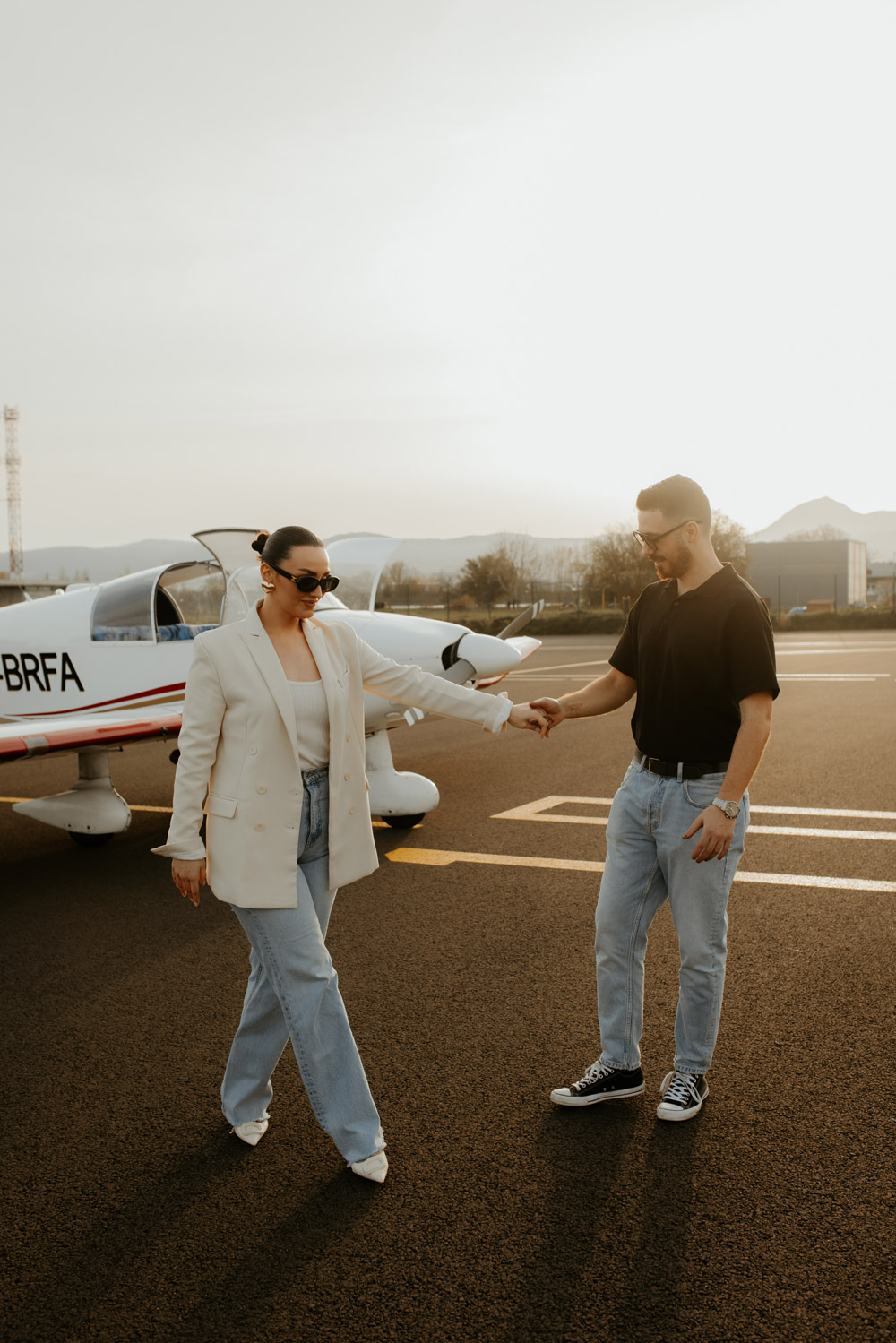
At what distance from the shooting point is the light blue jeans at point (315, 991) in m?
2.57

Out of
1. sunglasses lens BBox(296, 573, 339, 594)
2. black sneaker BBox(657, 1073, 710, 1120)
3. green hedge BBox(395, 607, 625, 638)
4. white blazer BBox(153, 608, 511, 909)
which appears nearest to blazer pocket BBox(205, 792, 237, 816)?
white blazer BBox(153, 608, 511, 909)

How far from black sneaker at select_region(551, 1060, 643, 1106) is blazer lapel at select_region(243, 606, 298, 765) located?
1411 millimetres

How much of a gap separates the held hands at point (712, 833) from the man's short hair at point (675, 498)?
858mm

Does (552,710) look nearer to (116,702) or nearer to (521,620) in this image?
(116,702)

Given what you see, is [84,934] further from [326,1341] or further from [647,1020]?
[326,1341]

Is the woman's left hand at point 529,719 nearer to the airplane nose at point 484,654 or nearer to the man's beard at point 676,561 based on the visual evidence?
the man's beard at point 676,561

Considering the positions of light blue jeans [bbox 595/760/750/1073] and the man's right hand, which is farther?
the man's right hand

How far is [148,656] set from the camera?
747 centimetres

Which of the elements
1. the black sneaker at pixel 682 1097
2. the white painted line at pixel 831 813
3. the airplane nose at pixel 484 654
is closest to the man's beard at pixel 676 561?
the black sneaker at pixel 682 1097

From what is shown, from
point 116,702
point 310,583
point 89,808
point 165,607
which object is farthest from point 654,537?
point 116,702

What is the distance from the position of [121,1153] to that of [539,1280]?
52.9 inches

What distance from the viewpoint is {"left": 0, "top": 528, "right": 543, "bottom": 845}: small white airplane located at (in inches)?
260

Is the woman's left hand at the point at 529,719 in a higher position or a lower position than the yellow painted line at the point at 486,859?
higher

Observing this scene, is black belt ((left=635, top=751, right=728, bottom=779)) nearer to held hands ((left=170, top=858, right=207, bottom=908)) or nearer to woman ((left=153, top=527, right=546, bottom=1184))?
woman ((left=153, top=527, right=546, bottom=1184))
